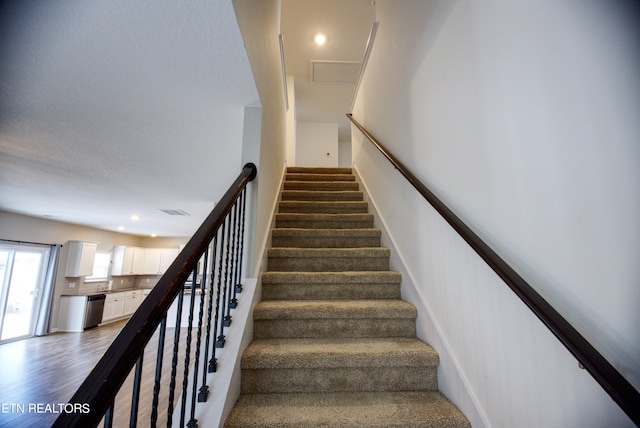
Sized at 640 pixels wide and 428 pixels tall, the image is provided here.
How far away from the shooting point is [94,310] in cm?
672

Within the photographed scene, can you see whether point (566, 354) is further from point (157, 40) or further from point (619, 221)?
point (157, 40)

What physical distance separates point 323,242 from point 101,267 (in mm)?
8320

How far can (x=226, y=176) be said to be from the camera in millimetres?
3371

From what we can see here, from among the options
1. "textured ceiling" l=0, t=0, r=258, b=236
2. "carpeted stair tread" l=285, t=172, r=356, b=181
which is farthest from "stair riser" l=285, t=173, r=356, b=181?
"textured ceiling" l=0, t=0, r=258, b=236

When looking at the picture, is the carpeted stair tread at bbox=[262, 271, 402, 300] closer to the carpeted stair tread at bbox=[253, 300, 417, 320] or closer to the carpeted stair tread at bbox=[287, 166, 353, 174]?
the carpeted stair tread at bbox=[253, 300, 417, 320]

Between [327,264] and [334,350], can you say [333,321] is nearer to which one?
[334,350]

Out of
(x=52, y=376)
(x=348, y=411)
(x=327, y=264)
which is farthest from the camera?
(x=52, y=376)

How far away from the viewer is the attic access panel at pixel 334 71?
184 inches

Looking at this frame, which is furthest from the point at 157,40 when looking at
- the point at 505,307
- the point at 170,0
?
the point at 505,307

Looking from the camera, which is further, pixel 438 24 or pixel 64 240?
pixel 64 240

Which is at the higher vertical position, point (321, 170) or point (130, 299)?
point (321, 170)

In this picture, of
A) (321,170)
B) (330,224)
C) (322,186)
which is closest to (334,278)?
(330,224)

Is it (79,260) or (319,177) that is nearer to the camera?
(319,177)

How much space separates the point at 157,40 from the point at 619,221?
179 centimetres
